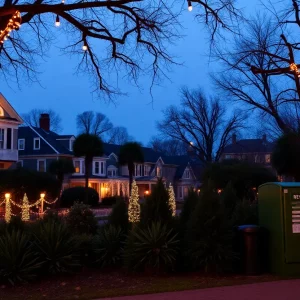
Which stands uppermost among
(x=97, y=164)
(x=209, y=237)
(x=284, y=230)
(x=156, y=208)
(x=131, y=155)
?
(x=131, y=155)

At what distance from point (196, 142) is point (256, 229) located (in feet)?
123

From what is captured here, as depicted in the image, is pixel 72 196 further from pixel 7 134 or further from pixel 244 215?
pixel 244 215

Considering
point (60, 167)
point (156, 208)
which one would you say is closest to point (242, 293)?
point (156, 208)

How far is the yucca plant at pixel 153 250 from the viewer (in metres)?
11.4

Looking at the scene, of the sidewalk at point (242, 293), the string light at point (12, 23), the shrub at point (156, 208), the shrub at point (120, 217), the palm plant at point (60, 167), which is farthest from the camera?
the palm plant at point (60, 167)

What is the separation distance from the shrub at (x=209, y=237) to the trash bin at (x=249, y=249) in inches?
9.6

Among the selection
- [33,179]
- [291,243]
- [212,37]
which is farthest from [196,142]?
[291,243]

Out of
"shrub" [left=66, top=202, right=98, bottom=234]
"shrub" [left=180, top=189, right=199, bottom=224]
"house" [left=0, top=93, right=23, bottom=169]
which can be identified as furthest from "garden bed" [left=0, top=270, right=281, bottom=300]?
"house" [left=0, top=93, right=23, bottom=169]

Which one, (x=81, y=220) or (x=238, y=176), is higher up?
(x=238, y=176)

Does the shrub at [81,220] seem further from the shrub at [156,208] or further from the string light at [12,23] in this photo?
the string light at [12,23]

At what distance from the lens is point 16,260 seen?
35.7ft

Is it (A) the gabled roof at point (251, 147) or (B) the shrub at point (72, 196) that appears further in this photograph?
(A) the gabled roof at point (251, 147)

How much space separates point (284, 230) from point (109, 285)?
3.70 meters

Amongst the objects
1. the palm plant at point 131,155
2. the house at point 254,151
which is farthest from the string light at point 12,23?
the house at point 254,151
